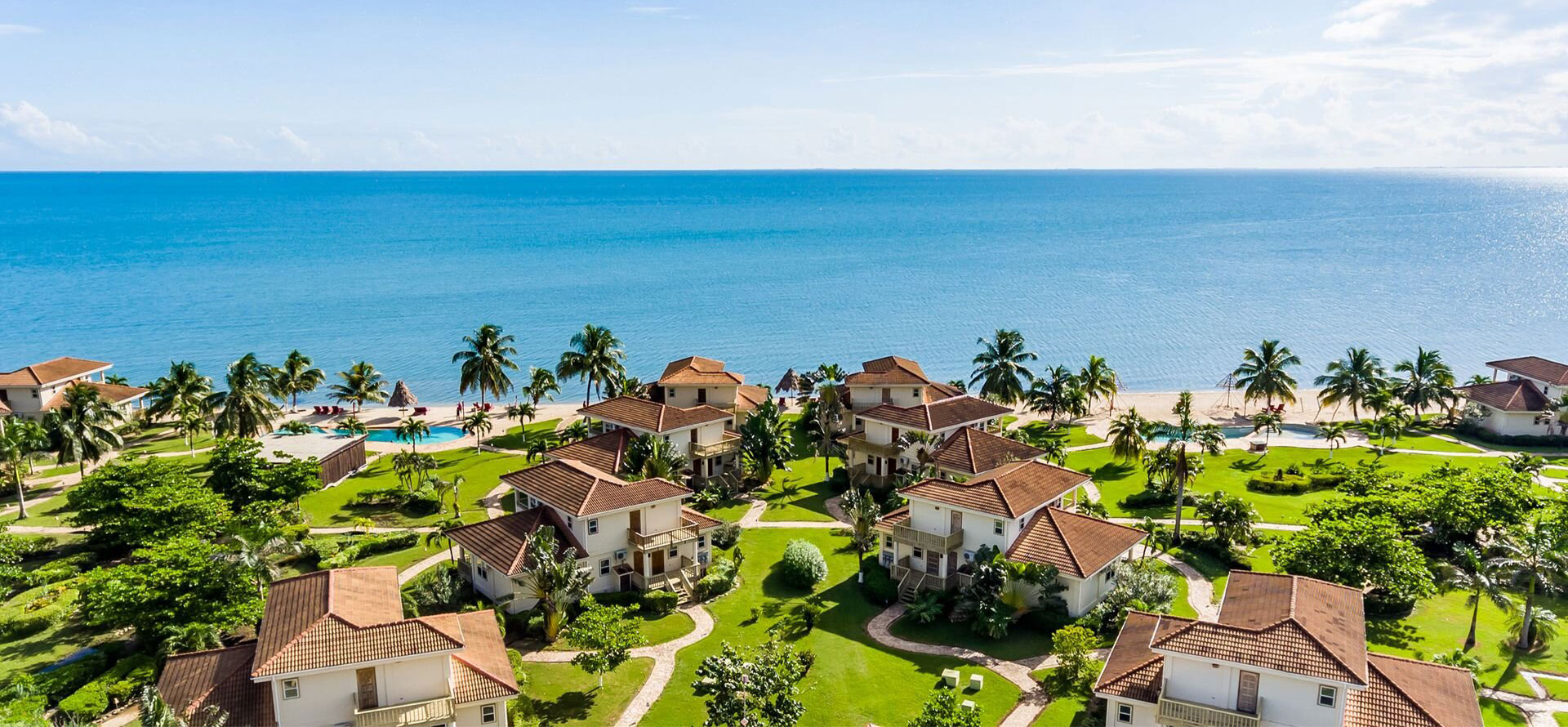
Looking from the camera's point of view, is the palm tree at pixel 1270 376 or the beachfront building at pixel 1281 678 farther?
the palm tree at pixel 1270 376

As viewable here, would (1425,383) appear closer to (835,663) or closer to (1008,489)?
(1008,489)

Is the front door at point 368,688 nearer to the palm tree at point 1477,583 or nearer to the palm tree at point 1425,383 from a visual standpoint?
the palm tree at point 1477,583

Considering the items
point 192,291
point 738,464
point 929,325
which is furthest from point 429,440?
point 192,291

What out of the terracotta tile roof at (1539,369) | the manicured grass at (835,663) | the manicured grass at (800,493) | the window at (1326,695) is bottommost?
the manicured grass at (835,663)

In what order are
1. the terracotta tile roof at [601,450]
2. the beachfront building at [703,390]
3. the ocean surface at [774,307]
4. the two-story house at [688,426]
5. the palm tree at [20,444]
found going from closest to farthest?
the palm tree at [20,444]
the terracotta tile roof at [601,450]
the two-story house at [688,426]
the beachfront building at [703,390]
the ocean surface at [774,307]

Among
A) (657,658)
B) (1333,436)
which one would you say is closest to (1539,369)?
(1333,436)

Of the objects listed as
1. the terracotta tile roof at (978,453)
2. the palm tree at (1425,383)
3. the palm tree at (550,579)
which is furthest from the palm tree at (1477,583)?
the palm tree at (550,579)

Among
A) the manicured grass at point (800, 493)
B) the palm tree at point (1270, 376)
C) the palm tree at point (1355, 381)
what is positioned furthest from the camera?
the palm tree at point (1270, 376)

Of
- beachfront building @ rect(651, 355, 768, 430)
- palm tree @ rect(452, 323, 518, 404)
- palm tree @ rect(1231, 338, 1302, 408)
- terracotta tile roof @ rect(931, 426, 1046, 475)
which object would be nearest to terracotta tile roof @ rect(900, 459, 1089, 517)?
terracotta tile roof @ rect(931, 426, 1046, 475)
